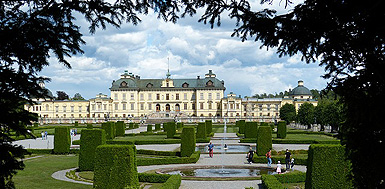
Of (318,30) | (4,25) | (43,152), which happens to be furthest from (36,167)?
(318,30)

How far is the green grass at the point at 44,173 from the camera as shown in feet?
→ 38.1

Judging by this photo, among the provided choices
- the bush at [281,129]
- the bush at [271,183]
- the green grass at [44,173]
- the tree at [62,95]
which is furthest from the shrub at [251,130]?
the tree at [62,95]

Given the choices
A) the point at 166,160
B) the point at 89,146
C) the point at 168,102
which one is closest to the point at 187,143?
the point at 166,160

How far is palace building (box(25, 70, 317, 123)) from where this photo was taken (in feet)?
245

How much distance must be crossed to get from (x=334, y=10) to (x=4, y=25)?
122 inches

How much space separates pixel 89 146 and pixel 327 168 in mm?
9647

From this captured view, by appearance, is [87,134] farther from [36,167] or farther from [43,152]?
[43,152]

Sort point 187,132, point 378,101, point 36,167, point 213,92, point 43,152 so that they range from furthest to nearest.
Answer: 1. point 213,92
2. point 43,152
3. point 187,132
4. point 36,167
5. point 378,101

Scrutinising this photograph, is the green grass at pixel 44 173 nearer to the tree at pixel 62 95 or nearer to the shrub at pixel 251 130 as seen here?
the shrub at pixel 251 130

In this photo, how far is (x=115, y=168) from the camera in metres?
8.54

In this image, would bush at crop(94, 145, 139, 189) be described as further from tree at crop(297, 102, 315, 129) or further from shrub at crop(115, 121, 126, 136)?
tree at crop(297, 102, 315, 129)

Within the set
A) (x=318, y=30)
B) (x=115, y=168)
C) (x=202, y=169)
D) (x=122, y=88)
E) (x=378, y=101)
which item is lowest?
(x=202, y=169)

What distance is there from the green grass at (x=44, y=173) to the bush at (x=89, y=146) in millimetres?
1180

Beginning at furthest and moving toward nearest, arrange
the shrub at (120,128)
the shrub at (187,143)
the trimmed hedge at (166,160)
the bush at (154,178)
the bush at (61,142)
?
1. the shrub at (120,128)
2. the bush at (61,142)
3. the shrub at (187,143)
4. the trimmed hedge at (166,160)
5. the bush at (154,178)
